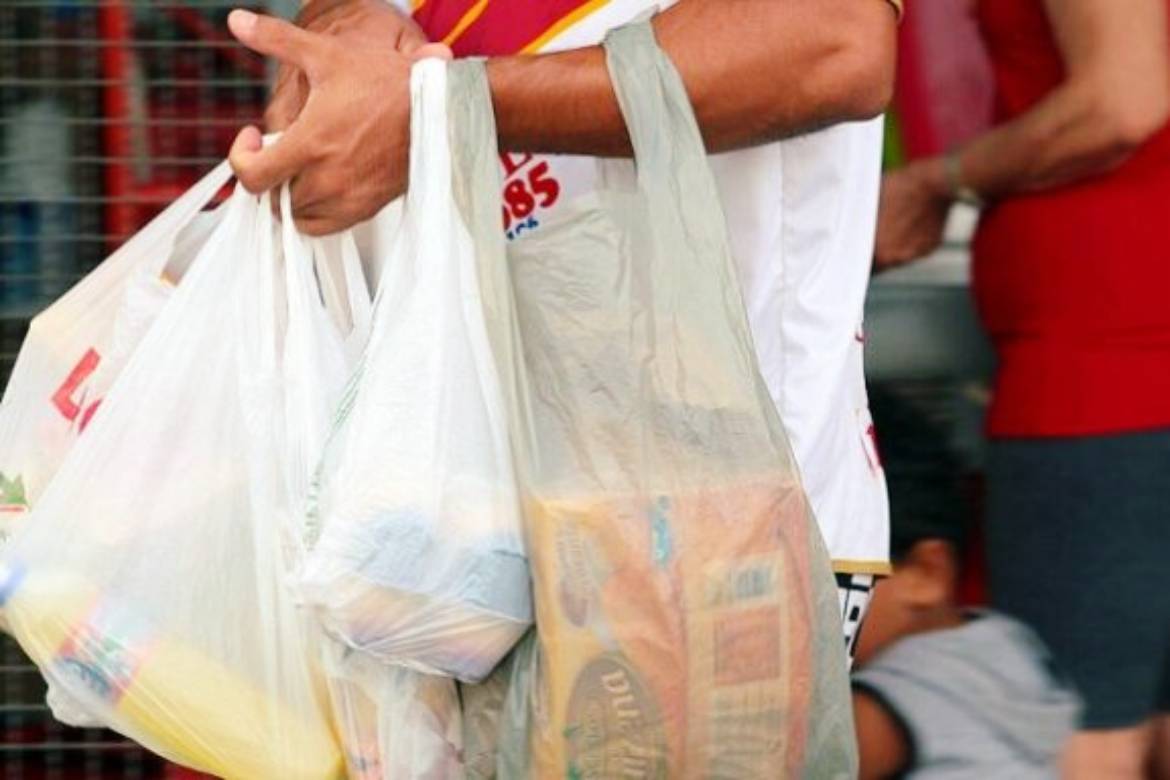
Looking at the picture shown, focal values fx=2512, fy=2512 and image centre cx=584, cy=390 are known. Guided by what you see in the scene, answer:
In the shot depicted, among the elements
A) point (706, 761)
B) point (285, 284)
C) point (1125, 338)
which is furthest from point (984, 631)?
point (285, 284)

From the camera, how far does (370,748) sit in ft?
7.89

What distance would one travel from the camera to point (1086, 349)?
301cm

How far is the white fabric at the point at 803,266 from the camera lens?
2.61 metres

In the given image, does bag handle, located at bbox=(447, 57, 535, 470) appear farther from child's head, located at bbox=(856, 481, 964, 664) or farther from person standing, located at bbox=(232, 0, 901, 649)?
child's head, located at bbox=(856, 481, 964, 664)

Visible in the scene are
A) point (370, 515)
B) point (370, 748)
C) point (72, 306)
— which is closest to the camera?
point (370, 515)

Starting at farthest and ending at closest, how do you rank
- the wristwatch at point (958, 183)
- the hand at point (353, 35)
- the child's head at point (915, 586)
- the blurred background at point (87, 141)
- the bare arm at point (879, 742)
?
the blurred background at point (87, 141) → the wristwatch at point (958, 183) → the child's head at point (915, 586) → the bare arm at point (879, 742) → the hand at point (353, 35)

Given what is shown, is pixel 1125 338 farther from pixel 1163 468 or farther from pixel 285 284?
pixel 285 284

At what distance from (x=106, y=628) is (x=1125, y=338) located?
1.29m

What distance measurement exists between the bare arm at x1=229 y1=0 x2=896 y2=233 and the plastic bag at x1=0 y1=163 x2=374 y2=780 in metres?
0.11

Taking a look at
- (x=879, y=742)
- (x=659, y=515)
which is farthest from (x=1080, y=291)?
(x=659, y=515)

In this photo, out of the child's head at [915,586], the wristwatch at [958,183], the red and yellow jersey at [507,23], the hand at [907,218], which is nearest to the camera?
the red and yellow jersey at [507,23]

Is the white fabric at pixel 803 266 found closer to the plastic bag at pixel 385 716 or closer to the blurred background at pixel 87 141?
the plastic bag at pixel 385 716

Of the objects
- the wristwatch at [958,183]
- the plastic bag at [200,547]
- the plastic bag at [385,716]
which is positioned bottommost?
the plastic bag at [385,716]

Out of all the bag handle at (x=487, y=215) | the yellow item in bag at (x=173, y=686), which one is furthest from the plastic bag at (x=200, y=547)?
the bag handle at (x=487, y=215)
